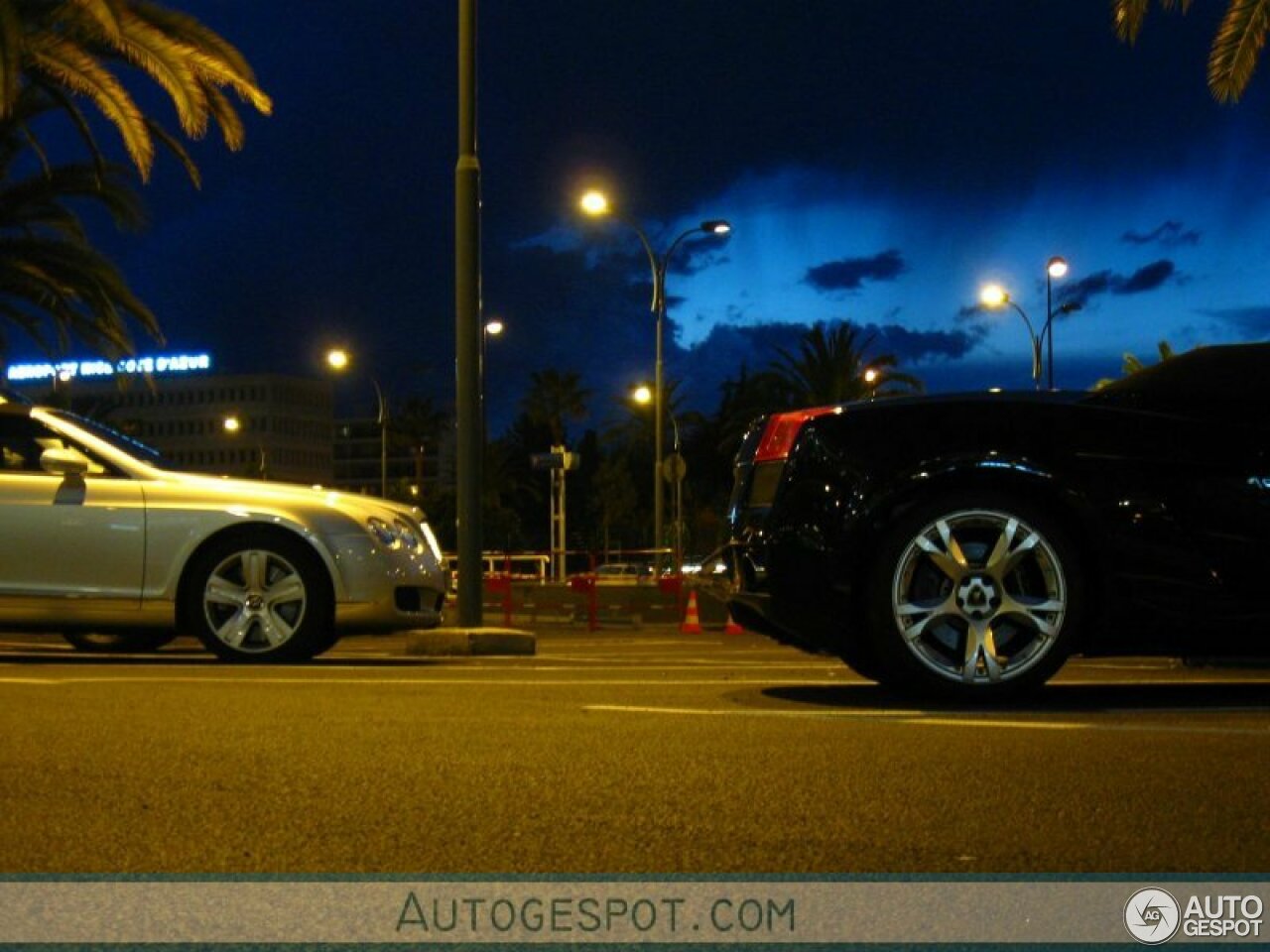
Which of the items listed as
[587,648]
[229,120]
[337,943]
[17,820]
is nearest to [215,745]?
[17,820]

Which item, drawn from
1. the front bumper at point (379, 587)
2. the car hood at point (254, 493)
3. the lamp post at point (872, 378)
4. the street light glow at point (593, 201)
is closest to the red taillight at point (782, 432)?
the front bumper at point (379, 587)

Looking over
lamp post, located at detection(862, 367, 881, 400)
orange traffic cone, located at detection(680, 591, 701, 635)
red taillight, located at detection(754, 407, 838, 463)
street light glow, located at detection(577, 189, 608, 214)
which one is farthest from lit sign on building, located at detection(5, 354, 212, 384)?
red taillight, located at detection(754, 407, 838, 463)

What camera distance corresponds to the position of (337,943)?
125 inches

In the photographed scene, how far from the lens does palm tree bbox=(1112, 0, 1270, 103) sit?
1739cm

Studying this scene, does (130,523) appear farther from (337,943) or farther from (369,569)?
(337,943)

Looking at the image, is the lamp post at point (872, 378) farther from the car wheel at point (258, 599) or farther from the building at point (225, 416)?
the building at point (225, 416)

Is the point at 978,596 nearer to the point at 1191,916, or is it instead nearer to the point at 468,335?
the point at 1191,916

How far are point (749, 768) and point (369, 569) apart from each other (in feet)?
16.1

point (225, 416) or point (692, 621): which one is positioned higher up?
point (225, 416)

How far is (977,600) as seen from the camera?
6562 millimetres

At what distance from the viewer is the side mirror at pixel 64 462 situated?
927cm

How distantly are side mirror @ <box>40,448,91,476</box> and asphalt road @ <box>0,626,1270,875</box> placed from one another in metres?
2.03

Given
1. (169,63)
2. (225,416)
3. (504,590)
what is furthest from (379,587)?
(225,416)

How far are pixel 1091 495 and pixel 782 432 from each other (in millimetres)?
1275
